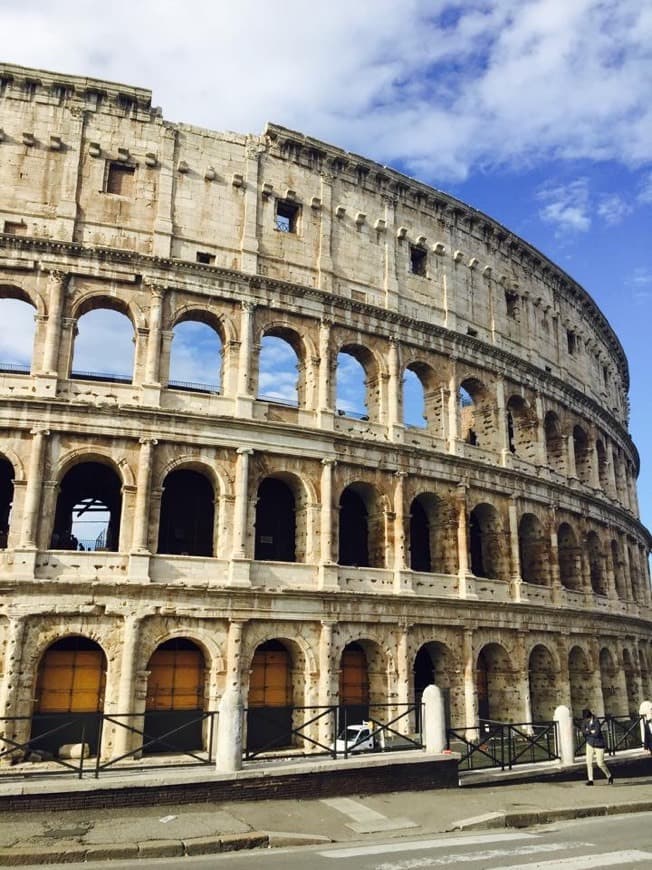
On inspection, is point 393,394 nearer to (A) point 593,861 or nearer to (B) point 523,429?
(B) point 523,429

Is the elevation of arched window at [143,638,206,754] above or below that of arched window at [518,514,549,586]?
below

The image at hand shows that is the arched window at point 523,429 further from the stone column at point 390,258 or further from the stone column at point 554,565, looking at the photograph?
the stone column at point 390,258

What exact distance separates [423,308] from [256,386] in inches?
276

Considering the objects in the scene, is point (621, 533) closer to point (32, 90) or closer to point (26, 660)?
point (26, 660)

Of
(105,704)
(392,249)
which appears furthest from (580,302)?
(105,704)

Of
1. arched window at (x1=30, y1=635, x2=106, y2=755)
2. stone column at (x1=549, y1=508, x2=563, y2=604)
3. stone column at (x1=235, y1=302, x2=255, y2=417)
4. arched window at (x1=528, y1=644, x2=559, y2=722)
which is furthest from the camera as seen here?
stone column at (x1=549, y1=508, x2=563, y2=604)

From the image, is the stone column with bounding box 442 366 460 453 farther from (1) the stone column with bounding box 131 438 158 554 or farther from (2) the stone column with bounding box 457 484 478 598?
(1) the stone column with bounding box 131 438 158 554

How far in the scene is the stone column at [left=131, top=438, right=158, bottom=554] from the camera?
18016 mm

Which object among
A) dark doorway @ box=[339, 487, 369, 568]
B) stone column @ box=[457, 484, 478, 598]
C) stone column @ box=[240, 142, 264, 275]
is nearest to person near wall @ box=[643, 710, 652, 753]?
stone column @ box=[457, 484, 478, 598]

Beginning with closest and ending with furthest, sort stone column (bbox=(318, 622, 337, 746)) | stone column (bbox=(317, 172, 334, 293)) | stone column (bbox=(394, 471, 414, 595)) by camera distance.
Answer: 1. stone column (bbox=(318, 622, 337, 746))
2. stone column (bbox=(394, 471, 414, 595))
3. stone column (bbox=(317, 172, 334, 293))

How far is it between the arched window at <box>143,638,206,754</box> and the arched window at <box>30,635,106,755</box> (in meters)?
1.24

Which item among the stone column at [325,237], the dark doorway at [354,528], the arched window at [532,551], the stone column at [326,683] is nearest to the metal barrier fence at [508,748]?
the stone column at [326,683]

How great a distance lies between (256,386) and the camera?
2059 cm

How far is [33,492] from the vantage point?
17.6 m
